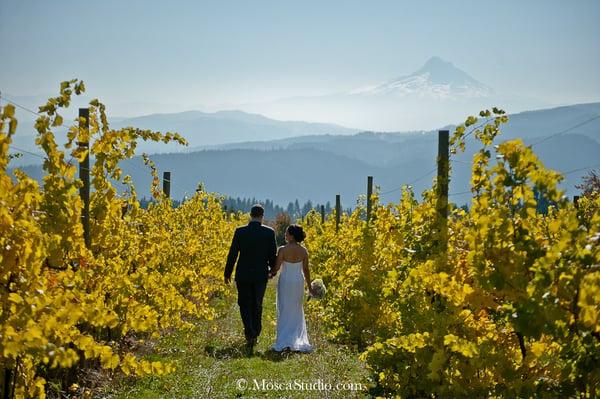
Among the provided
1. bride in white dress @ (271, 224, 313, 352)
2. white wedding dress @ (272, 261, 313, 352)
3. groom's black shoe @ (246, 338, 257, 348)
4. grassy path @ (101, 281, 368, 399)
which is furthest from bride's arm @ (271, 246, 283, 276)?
grassy path @ (101, 281, 368, 399)

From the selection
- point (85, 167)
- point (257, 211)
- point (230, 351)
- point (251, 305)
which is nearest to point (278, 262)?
point (251, 305)

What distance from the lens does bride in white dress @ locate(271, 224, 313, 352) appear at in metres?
9.66

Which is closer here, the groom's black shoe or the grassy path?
the grassy path

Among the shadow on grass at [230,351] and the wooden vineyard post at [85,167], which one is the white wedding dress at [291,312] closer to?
the shadow on grass at [230,351]

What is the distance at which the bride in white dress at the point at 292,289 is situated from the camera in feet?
31.7

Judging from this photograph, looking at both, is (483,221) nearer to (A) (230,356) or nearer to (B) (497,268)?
(B) (497,268)

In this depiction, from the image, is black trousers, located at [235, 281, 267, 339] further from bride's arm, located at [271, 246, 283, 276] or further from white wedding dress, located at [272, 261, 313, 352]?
white wedding dress, located at [272, 261, 313, 352]

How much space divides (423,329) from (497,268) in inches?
63.2

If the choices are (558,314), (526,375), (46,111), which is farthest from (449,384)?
(46,111)

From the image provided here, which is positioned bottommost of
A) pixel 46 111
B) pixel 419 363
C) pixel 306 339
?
pixel 306 339

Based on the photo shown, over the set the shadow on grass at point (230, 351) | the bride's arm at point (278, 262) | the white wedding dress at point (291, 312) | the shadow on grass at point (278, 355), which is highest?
the bride's arm at point (278, 262)

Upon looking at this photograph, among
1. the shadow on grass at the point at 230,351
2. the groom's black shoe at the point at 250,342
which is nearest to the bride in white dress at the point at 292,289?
the groom's black shoe at the point at 250,342

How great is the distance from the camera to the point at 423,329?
5.36 m

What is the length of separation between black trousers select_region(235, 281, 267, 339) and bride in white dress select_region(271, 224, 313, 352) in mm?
349
